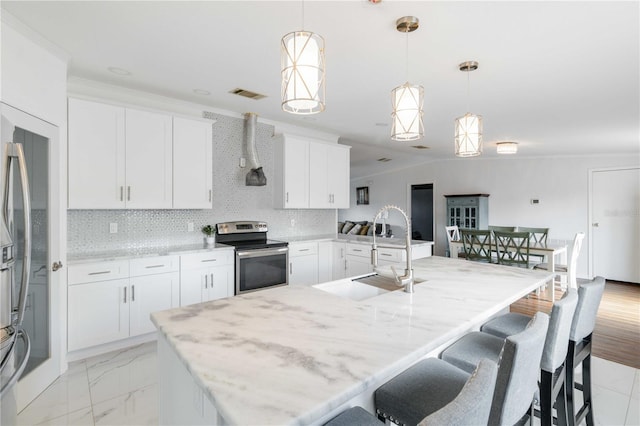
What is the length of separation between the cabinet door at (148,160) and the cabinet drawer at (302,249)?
61.8 inches

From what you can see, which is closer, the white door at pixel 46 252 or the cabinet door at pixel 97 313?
the white door at pixel 46 252

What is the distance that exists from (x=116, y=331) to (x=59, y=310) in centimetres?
51

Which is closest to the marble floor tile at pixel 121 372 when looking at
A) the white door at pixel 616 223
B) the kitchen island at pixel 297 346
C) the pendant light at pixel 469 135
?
the kitchen island at pixel 297 346

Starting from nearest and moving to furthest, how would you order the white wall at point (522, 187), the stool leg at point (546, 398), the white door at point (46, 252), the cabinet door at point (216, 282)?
the stool leg at point (546, 398), the white door at point (46, 252), the cabinet door at point (216, 282), the white wall at point (522, 187)

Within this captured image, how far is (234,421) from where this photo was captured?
74 centimetres

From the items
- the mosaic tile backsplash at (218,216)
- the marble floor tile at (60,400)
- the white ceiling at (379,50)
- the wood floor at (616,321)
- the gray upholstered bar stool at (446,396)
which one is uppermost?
the white ceiling at (379,50)

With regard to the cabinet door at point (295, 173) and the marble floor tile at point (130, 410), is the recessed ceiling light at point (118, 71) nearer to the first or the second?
the cabinet door at point (295, 173)

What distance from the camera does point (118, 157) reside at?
320 centimetres

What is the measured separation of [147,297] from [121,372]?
2.19 feet

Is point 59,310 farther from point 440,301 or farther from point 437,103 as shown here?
point 437,103

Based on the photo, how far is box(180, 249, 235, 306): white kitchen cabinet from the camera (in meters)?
3.40

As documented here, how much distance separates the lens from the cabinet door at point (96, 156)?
297 centimetres

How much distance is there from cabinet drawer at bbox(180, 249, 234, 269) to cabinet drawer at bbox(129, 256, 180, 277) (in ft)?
0.27

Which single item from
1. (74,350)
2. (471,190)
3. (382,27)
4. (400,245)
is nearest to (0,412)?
(74,350)
